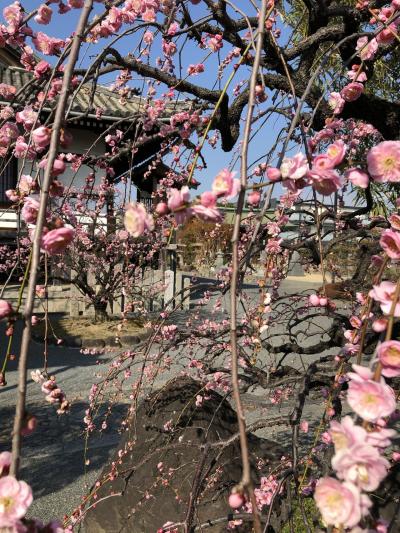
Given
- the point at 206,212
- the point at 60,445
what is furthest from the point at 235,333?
the point at 60,445

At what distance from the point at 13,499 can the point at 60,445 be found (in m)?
3.55

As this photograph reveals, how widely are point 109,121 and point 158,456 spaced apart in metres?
6.39

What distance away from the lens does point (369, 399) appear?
1.84 ft

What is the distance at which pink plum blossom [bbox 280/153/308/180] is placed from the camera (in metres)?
0.68

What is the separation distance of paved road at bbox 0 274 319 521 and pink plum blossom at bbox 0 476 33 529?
189cm

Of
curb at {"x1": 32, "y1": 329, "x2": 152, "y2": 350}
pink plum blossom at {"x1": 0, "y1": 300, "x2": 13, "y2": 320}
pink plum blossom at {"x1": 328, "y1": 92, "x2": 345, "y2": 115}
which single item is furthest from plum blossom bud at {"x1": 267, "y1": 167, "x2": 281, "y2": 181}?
curb at {"x1": 32, "y1": 329, "x2": 152, "y2": 350}

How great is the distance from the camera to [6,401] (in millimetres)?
4684

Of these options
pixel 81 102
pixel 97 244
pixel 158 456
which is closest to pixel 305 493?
pixel 158 456

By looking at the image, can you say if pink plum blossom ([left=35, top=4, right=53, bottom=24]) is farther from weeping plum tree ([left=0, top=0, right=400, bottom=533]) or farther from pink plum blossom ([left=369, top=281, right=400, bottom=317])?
pink plum blossom ([left=369, top=281, right=400, bottom=317])

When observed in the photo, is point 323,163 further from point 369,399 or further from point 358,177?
point 369,399

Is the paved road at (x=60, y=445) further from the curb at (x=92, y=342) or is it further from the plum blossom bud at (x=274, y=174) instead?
the plum blossom bud at (x=274, y=174)

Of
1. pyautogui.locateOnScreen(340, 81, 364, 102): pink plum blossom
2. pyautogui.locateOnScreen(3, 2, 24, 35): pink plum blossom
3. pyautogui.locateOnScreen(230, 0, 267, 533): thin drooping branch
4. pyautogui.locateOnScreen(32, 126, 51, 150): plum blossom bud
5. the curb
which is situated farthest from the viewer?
the curb

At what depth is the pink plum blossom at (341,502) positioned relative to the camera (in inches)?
20.8

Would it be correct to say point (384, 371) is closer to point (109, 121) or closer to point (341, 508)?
point (341, 508)
